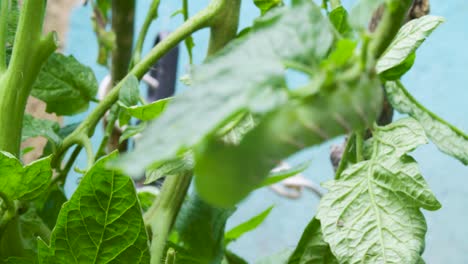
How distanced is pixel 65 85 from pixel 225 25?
143 mm

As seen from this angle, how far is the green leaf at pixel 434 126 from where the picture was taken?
0.33 m

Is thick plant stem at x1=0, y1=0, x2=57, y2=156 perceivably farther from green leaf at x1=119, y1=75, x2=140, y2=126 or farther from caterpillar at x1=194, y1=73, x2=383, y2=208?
caterpillar at x1=194, y1=73, x2=383, y2=208

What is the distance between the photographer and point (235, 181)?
124 mm

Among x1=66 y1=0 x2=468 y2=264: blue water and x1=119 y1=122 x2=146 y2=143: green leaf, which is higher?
x1=119 y1=122 x2=146 y2=143: green leaf

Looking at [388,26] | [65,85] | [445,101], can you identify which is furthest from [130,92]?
[445,101]

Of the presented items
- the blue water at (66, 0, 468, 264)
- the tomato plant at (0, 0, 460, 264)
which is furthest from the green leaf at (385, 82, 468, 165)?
the blue water at (66, 0, 468, 264)

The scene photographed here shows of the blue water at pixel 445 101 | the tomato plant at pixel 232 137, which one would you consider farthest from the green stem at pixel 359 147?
the blue water at pixel 445 101

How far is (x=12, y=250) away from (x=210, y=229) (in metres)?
0.11

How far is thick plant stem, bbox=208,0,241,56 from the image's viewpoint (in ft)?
1.19

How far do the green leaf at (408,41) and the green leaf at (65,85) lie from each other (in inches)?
9.2

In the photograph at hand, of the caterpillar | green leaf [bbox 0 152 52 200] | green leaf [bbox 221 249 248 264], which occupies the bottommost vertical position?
green leaf [bbox 221 249 248 264]

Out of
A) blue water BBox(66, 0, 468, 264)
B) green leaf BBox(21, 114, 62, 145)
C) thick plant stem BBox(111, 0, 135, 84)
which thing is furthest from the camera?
blue water BBox(66, 0, 468, 264)

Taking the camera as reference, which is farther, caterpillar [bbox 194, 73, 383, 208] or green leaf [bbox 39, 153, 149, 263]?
green leaf [bbox 39, 153, 149, 263]

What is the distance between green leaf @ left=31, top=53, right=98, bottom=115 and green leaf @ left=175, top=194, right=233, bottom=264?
5.7 inches
